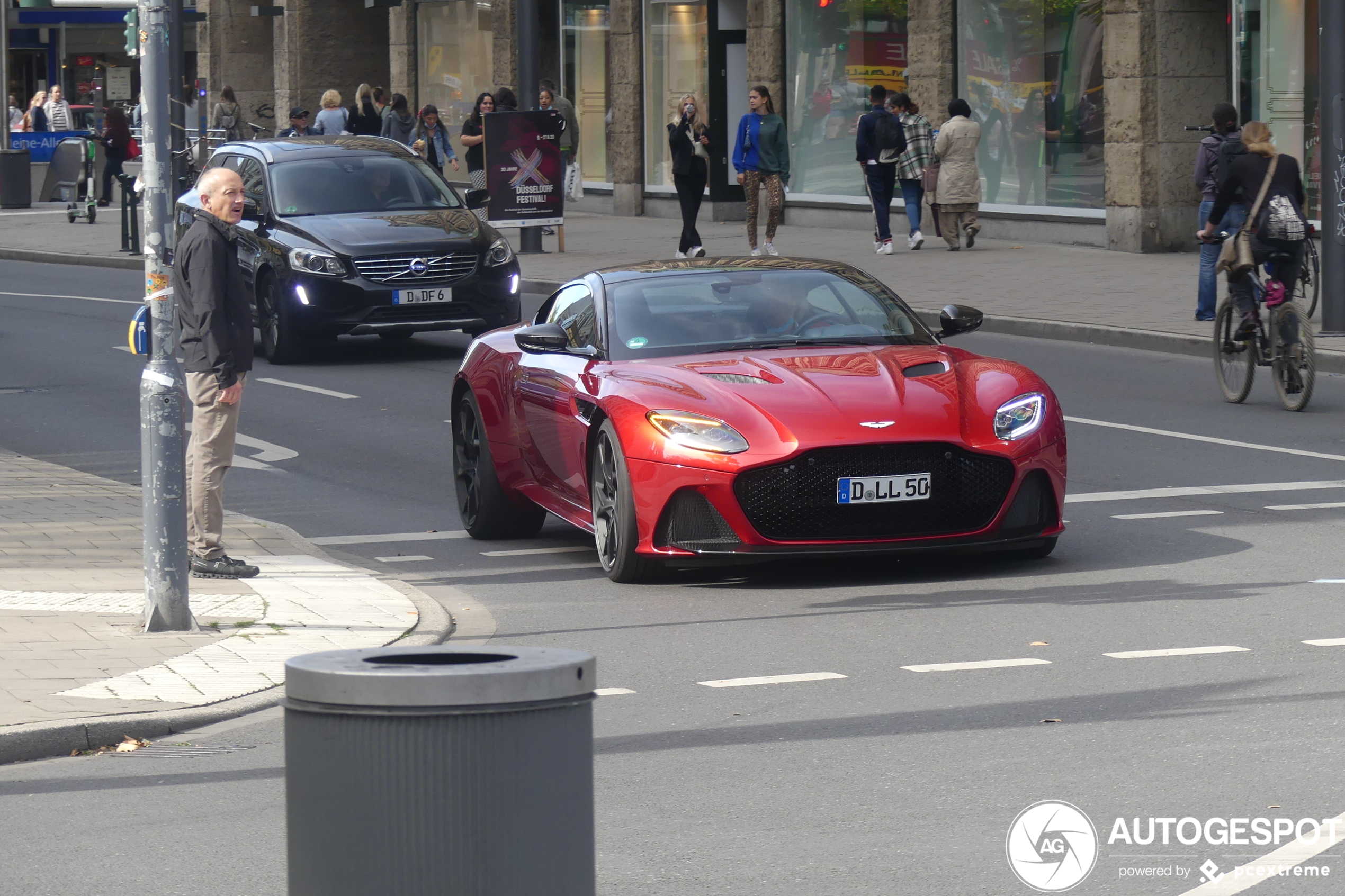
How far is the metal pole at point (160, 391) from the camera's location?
8.07 metres

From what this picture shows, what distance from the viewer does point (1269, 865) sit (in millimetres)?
4867

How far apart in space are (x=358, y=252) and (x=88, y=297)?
24.0 feet

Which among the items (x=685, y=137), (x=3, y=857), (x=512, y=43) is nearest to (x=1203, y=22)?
(x=685, y=137)

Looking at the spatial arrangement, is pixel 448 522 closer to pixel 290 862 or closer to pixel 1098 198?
pixel 290 862

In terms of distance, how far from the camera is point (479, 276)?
719 inches

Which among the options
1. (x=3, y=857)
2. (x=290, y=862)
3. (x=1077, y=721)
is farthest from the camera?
(x=1077, y=721)

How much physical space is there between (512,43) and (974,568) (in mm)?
29143

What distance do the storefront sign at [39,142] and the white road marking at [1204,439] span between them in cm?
3281

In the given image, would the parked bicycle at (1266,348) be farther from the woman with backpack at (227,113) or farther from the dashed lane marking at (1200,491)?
the woman with backpack at (227,113)

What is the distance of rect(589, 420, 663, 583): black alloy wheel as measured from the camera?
8.98 metres

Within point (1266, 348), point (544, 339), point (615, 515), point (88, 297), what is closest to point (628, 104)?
point (88, 297)

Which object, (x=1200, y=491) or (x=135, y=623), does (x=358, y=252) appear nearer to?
(x=1200, y=491)

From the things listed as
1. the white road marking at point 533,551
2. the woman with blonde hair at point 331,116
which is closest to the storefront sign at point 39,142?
the woman with blonde hair at point 331,116

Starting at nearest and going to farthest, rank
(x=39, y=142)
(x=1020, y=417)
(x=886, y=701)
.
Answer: (x=886, y=701) < (x=1020, y=417) < (x=39, y=142)
